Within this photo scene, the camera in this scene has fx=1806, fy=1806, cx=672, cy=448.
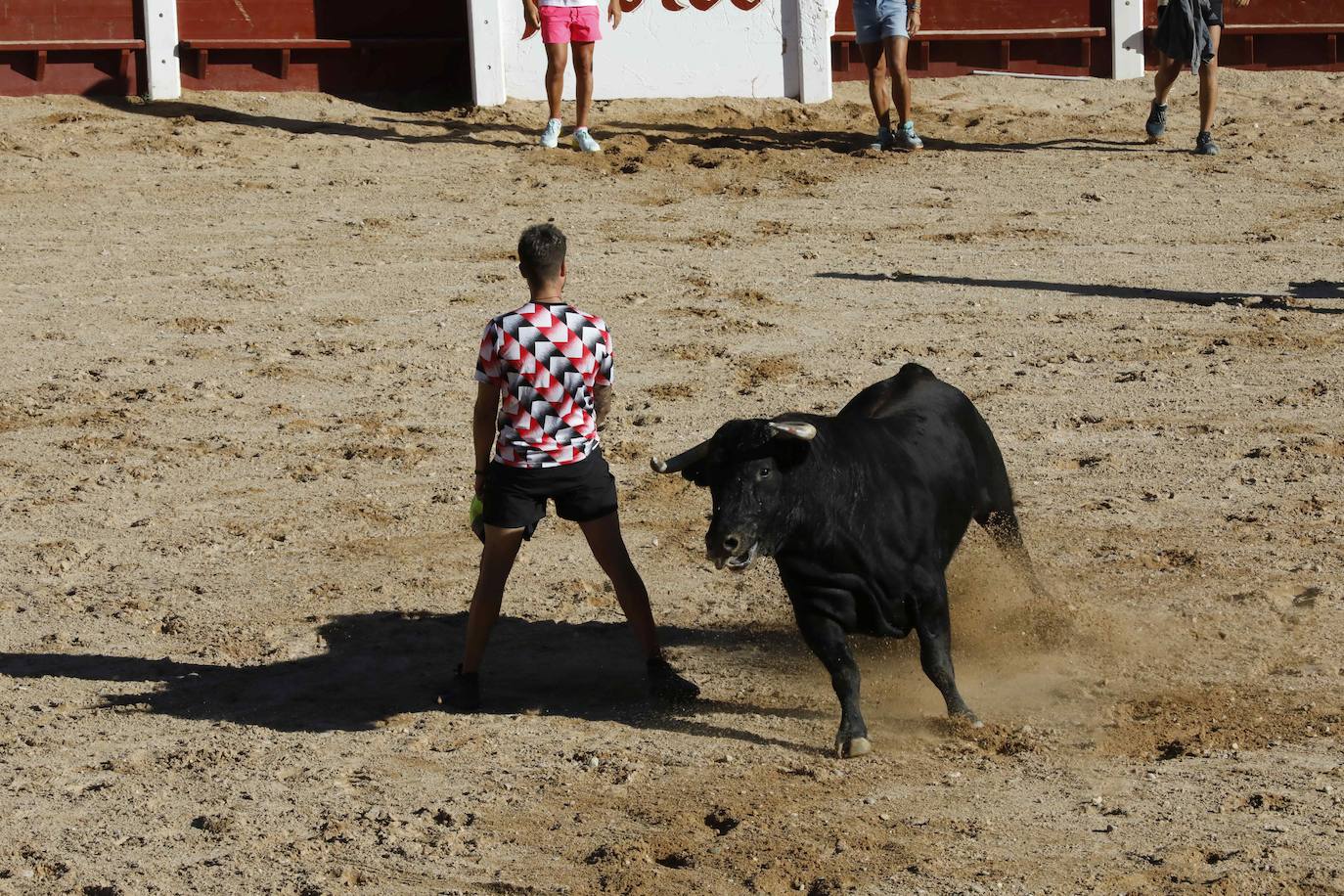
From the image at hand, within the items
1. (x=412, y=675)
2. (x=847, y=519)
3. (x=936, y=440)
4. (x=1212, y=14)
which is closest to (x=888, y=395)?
(x=936, y=440)

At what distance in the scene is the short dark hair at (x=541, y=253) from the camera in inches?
189

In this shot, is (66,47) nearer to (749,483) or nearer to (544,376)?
(544,376)

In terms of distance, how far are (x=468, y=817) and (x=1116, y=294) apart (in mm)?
6262

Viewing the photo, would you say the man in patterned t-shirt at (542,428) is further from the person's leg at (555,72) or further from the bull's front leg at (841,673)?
the person's leg at (555,72)

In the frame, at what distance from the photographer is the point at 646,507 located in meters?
7.02

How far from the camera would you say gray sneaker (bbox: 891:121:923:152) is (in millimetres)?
12680

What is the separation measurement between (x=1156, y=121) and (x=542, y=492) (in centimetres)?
924

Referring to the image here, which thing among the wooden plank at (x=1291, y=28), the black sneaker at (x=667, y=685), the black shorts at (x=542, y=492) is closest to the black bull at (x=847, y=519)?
the black shorts at (x=542, y=492)

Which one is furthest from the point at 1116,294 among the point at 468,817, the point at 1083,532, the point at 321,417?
the point at 468,817

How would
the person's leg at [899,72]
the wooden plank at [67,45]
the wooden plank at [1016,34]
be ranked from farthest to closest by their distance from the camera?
the wooden plank at [1016,34], the wooden plank at [67,45], the person's leg at [899,72]

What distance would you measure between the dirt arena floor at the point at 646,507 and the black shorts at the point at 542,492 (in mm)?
605

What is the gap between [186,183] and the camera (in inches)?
455

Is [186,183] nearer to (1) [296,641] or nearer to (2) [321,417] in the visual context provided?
(2) [321,417]

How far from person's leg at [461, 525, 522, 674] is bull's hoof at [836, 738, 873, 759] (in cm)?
106
